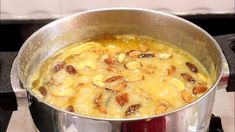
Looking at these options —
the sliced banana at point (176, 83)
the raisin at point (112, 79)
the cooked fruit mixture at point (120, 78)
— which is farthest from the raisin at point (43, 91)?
the sliced banana at point (176, 83)

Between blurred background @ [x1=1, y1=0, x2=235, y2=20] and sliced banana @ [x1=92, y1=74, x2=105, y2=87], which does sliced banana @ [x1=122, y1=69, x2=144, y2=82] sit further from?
blurred background @ [x1=1, y1=0, x2=235, y2=20]

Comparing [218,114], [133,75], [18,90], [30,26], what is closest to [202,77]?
[133,75]

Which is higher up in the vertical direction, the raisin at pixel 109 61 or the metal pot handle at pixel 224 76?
the metal pot handle at pixel 224 76

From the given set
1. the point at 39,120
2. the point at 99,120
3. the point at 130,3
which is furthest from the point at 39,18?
the point at 99,120

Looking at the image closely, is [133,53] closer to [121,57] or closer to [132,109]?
[121,57]

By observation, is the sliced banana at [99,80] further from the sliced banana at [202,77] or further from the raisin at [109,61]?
the sliced banana at [202,77]

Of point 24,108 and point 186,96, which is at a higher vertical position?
point 186,96

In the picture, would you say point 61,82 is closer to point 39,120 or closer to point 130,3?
point 39,120

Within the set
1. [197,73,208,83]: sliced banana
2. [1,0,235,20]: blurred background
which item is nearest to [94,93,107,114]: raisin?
[197,73,208,83]: sliced banana
